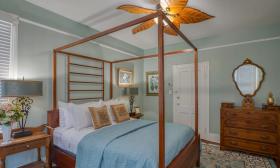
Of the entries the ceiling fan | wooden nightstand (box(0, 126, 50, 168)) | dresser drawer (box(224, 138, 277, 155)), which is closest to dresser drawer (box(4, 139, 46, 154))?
wooden nightstand (box(0, 126, 50, 168))

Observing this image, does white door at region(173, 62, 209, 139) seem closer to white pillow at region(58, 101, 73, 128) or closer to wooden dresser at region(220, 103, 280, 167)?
wooden dresser at region(220, 103, 280, 167)

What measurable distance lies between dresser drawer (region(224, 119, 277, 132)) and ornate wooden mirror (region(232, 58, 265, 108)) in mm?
359

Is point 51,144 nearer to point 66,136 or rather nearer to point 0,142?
point 66,136

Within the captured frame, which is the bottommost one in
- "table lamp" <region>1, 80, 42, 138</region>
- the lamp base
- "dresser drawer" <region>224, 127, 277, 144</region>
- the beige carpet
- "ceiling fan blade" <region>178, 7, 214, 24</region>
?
the beige carpet

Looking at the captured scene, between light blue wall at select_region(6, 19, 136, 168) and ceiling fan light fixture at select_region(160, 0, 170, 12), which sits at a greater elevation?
ceiling fan light fixture at select_region(160, 0, 170, 12)

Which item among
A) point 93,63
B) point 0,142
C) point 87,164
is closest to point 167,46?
point 93,63

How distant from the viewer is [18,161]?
2312 mm

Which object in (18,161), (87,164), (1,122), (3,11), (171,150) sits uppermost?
(3,11)

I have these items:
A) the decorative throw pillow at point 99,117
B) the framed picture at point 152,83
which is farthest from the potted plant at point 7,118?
the framed picture at point 152,83

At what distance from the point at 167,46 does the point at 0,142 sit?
4.28 m

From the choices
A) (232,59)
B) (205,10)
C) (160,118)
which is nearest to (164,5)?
(205,10)

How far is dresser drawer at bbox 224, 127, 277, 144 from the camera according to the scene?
9.83ft

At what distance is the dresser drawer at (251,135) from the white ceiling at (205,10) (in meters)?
2.25

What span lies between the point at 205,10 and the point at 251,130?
8.30 ft
